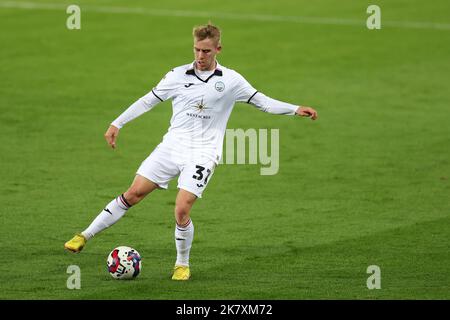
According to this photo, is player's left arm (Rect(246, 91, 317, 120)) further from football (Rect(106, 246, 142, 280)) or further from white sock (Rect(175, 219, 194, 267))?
football (Rect(106, 246, 142, 280))

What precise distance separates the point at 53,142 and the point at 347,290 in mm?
8839

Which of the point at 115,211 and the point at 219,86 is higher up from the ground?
the point at 219,86

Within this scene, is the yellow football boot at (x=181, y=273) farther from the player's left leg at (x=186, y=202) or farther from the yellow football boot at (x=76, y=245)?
the yellow football boot at (x=76, y=245)

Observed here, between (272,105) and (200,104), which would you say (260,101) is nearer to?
(272,105)

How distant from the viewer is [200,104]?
38.3ft

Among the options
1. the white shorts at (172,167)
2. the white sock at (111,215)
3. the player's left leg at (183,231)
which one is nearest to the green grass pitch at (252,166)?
the player's left leg at (183,231)

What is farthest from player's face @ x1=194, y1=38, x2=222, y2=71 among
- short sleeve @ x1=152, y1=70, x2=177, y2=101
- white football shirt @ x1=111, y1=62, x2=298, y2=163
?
short sleeve @ x1=152, y1=70, x2=177, y2=101

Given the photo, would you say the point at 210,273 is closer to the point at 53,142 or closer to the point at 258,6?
the point at 53,142

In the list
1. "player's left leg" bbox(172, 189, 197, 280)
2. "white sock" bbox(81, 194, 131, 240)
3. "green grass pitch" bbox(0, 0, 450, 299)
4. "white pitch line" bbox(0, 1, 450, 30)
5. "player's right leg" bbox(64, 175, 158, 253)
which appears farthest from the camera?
"white pitch line" bbox(0, 1, 450, 30)

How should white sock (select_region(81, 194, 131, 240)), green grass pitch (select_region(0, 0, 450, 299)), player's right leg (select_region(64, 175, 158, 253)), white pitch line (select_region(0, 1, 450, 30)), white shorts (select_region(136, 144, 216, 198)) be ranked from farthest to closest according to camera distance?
white pitch line (select_region(0, 1, 450, 30)) < green grass pitch (select_region(0, 0, 450, 299)) < white sock (select_region(81, 194, 131, 240)) < player's right leg (select_region(64, 175, 158, 253)) < white shorts (select_region(136, 144, 216, 198))

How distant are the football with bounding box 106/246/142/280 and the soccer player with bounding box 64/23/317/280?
424 mm

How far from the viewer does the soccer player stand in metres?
11.6

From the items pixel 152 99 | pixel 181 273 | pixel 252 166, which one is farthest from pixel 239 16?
pixel 181 273

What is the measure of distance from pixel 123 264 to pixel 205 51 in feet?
7.51
